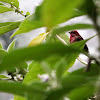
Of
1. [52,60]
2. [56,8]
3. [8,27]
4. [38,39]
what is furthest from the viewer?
[8,27]

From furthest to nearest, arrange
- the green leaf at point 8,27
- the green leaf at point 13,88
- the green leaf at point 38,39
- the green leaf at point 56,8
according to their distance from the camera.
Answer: the green leaf at point 8,27 < the green leaf at point 38,39 < the green leaf at point 13,88 < the green leaf at point 56,8

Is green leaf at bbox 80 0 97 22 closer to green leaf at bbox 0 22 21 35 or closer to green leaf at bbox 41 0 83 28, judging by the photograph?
green leaf at bbox 41 0 83 28

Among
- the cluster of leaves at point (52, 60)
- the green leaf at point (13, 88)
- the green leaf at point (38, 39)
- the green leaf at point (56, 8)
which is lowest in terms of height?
the green leaf at point (38, 39)

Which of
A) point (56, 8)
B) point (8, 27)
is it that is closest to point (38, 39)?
point (8, 27)

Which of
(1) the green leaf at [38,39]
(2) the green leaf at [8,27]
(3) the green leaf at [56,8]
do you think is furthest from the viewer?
(2) the green leaf at [8,27]

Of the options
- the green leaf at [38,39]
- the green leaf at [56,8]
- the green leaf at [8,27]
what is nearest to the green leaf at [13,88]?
the green leaf at [56,8]

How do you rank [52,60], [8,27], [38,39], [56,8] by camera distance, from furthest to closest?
[8,27] < [38,39] < [52,60] < [56,8]

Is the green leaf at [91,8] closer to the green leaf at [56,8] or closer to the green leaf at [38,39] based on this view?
the green leaf at [56,8]

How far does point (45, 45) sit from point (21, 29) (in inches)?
16.8

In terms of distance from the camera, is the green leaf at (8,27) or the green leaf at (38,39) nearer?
the green leaf at (38,39)

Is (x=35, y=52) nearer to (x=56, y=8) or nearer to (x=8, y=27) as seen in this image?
(x=56, y=8)

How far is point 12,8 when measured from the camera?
1.34 meters

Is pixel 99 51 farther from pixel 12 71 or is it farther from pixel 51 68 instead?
pixel 12 71

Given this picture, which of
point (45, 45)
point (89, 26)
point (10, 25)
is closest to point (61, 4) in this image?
point (45, 45)
